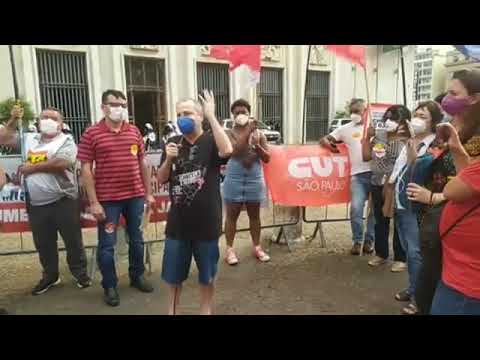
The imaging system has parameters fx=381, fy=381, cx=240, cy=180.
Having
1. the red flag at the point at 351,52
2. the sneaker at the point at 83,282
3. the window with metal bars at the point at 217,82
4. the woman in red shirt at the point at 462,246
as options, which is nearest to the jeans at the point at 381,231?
the red flag at the point at 351,52

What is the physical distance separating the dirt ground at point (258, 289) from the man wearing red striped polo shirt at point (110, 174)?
375mm

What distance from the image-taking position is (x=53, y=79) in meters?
16.2

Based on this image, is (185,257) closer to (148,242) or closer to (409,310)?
(148,242)

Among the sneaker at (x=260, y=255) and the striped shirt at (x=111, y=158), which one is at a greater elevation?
the striped shirt at (x=111, y=158)

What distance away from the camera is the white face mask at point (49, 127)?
341 centimetres

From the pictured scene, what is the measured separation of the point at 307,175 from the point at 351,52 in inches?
57.9

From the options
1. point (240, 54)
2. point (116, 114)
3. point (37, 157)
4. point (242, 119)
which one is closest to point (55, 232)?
point (37, 157)

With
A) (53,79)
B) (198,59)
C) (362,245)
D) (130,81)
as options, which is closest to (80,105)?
(53,79)

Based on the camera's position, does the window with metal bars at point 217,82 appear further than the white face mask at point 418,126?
Yes

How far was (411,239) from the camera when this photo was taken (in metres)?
3.23

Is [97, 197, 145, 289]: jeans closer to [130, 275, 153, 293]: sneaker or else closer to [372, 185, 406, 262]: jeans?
[130, 275, 153, 293]: sneaker

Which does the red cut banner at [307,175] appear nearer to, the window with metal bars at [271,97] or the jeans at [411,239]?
the jeans at [411,239]

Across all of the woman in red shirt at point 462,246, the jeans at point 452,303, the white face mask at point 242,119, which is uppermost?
the white face mask at point 242,119

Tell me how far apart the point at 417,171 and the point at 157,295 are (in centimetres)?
245
